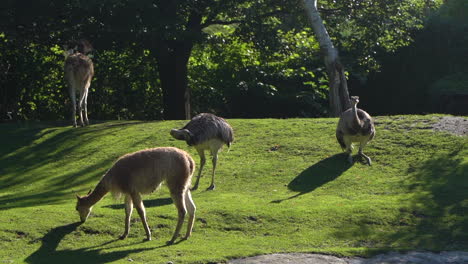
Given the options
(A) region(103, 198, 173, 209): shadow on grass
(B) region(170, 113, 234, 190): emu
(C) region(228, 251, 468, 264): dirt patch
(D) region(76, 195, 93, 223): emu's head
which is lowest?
(C) region(228, 251, 468, 264): dirt patch

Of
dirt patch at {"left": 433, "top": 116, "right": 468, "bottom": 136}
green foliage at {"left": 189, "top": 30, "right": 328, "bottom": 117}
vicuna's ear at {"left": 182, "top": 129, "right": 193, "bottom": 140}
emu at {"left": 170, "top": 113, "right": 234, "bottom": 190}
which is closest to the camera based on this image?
vicuna's ear at {"left": 182, "top": 129, "right": 193, "bottom": 140}

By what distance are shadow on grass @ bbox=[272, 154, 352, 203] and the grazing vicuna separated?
3303mm

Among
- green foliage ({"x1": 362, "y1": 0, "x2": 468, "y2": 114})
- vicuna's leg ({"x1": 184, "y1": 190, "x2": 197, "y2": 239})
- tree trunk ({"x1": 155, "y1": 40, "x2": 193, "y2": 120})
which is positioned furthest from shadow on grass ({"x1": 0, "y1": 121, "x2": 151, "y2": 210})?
A: green foliage ({"x1": 362, "y1": 0, "x2": 468, "y2": 114})

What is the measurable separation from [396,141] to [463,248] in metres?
6.33

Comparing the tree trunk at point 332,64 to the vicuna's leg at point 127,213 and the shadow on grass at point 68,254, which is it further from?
the shadow on grass at point 68,254

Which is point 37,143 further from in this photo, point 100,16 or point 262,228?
point 262,228

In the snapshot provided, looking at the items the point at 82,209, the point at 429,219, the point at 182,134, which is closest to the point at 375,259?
the point at 429,219

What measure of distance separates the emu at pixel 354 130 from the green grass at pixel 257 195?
362mm

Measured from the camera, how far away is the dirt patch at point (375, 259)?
32.5 ft

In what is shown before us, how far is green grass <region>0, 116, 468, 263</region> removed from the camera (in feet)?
35.0

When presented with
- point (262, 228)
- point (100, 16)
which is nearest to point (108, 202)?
point (262, 228)

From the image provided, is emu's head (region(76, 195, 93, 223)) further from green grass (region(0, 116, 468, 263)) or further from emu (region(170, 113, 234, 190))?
emu (region(170, 113, 234, 190))

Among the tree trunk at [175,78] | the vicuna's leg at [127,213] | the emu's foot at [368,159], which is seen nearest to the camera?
the vicuna's leg at [127,213]

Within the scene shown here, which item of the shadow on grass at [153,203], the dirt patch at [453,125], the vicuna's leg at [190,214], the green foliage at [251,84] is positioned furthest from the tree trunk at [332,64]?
the vicuna's leg at [190,214]
